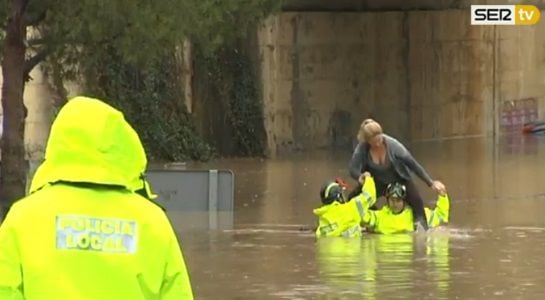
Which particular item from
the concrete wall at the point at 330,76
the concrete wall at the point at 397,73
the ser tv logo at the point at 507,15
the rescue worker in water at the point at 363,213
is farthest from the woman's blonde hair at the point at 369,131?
the ser tv logo at the point at 507,15

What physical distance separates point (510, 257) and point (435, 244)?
3.12ft

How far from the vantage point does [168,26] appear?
42.1 ft

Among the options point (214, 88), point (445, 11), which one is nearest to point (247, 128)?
point (214, 88)

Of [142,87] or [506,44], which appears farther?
[506,44]

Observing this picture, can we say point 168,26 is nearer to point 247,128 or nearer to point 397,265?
point 397,265

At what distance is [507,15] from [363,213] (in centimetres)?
2101

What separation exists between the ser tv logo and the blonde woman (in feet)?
62.2

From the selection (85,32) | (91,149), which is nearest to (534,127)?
(85,32)

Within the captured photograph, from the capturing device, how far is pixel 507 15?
34312 mm

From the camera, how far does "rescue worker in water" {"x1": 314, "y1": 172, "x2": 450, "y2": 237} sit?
45.9 feet

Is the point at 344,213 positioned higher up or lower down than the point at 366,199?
lower down

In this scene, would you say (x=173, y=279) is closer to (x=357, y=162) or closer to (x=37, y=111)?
(x=357, y=162)

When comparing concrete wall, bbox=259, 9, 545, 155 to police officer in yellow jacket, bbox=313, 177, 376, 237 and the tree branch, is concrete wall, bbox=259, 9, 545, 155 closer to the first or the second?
police officer in yellow jacket, bbox=313, 177, 376, 237

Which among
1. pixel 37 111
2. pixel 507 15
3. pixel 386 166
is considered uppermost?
pixel 507 15
